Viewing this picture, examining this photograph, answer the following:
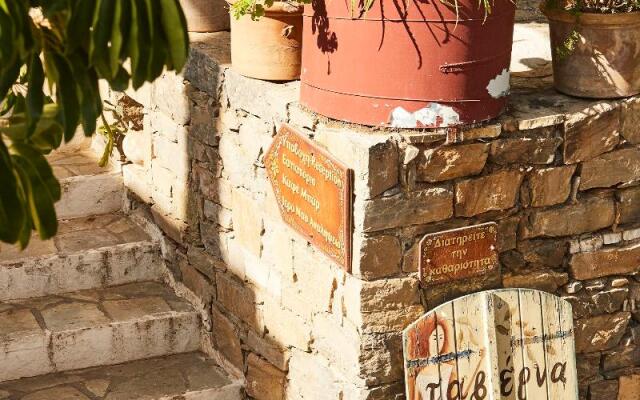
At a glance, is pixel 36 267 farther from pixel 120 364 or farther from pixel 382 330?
pixel 382 330

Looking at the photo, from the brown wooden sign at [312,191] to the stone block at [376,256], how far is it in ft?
0.15

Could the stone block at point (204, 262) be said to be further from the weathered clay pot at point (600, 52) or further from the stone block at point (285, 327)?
the weathered clay pot at point (600, 52)

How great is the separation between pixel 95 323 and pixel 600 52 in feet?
7.48

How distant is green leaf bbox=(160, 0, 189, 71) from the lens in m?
2.27

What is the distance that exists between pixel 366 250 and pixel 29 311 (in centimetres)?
185

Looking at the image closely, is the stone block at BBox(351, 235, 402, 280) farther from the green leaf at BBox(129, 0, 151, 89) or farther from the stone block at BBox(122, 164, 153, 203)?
the stone block at BBox(122, 164, 153, 203)

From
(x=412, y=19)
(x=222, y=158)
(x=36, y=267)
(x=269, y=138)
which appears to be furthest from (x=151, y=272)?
(x=412, y=19)

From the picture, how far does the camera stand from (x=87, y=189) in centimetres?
573

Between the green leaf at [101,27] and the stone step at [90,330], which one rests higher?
the green leaf at [101,27]

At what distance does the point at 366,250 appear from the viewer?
3859 millimetres

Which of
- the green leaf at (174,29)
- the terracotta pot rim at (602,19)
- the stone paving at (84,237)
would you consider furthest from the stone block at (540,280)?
the green leaf at (174,29)

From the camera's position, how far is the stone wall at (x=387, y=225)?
3906 mm

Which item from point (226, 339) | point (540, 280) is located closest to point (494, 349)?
point (540, 280)

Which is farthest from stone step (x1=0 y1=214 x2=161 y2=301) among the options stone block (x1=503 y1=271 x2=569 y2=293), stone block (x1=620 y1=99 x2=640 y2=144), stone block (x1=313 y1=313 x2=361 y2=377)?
stone block (x1=620 y1=99 x2=640 y2=144)
